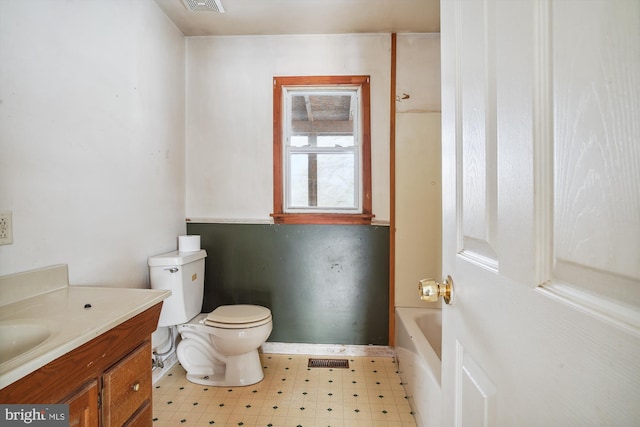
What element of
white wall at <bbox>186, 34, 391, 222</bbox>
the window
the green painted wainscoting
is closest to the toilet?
the green painted wainscoting

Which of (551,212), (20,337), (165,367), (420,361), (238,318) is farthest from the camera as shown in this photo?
(165,367)

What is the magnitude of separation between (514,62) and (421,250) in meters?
2.04

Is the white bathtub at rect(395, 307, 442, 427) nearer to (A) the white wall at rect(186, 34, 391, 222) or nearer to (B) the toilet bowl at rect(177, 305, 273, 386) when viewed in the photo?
(A) the white wall at rect(186, 34, 391, 222)

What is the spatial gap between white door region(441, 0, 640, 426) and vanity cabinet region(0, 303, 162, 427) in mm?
936

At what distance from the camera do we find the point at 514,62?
0.46m

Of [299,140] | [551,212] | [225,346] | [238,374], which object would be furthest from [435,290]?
[299,140]

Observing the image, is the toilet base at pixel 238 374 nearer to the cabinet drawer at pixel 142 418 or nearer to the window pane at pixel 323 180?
the cabinet drawer at pixel 142 418

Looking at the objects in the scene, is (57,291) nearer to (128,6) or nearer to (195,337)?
(195,337)

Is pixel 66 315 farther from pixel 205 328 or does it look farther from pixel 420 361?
pixel 420 361

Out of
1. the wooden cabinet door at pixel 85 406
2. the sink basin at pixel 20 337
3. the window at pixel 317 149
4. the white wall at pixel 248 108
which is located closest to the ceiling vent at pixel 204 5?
the white wall at pixel 248 108

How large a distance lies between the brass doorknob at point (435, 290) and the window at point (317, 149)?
163 centimetres

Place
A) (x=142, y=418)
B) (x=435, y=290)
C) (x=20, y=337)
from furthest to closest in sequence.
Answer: (x=142, y=418) < (x=20, y=337) < (x=435, y=290)

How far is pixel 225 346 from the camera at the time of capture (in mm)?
1902

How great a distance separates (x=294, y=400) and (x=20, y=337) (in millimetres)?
1394
